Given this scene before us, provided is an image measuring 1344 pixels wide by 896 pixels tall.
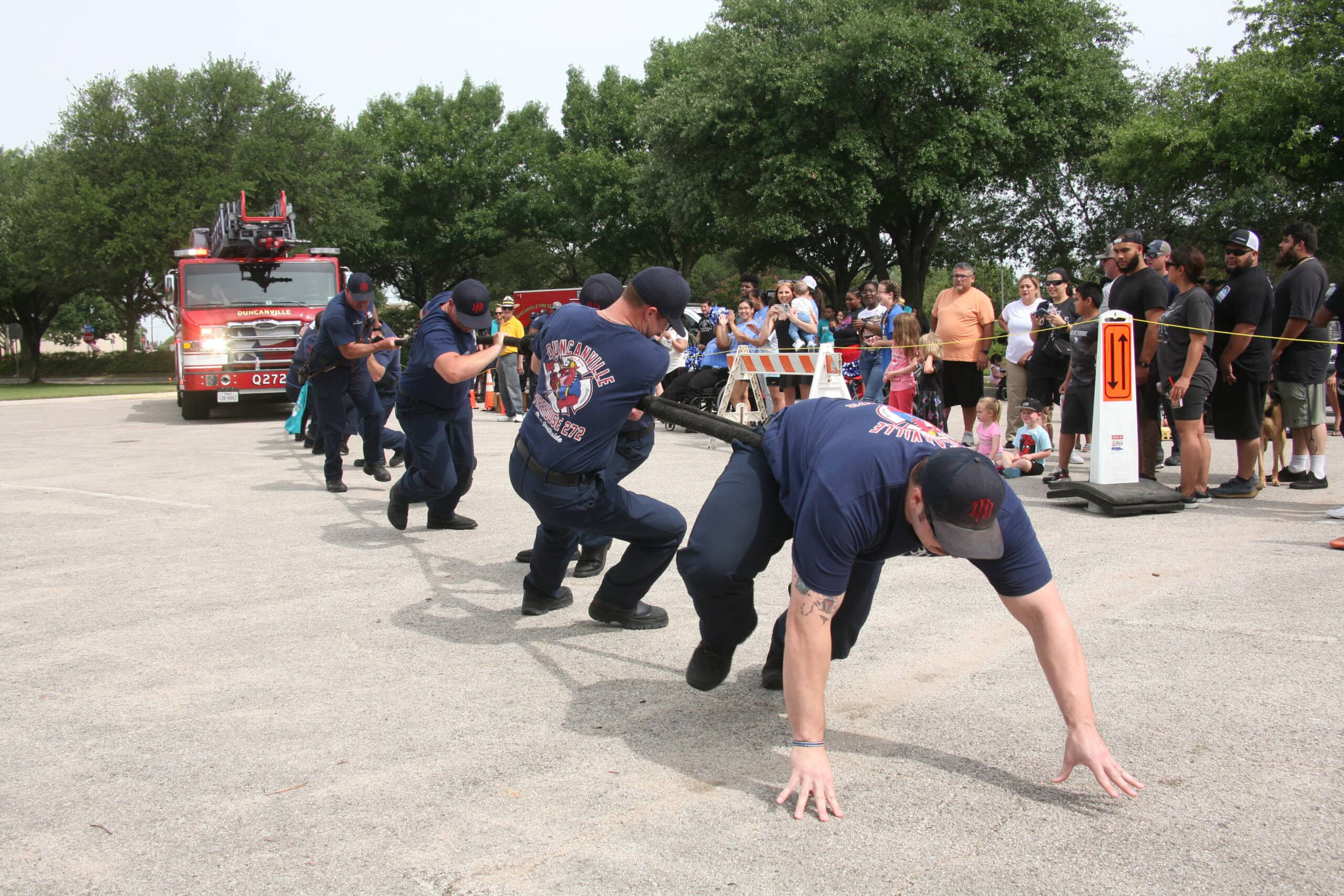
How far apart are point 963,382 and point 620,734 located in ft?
24.6

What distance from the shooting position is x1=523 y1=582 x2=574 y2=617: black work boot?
5328 millimetres

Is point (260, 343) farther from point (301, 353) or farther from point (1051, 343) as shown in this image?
point (1051, 343)

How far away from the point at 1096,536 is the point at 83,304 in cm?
7663

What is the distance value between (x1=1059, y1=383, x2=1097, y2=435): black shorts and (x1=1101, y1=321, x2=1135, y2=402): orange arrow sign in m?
0.34

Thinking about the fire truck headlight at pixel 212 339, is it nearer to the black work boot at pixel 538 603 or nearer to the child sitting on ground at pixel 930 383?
the child sitting on ground at pixel 930 383

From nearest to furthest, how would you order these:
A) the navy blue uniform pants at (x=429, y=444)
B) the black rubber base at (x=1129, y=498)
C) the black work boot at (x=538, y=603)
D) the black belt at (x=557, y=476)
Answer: the black belt at (x=557, y=476), the black work boot at (x=538, y=603), the navy blue uniform pants at (x=429, y=444), the black rubber base at (x=1129, y=498)

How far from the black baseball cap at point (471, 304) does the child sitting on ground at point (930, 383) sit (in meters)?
5.12

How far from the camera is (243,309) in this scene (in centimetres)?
1831

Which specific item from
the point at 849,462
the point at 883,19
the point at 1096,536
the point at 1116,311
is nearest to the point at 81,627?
the point at 849,462

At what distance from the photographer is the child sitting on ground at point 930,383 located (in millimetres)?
10328

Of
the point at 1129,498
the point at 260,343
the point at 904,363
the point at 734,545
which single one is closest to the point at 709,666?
the point at 734,545

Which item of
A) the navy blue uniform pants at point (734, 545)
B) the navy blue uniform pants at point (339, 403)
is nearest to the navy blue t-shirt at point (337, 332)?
the navy blue uniform pants at point (339, 403)

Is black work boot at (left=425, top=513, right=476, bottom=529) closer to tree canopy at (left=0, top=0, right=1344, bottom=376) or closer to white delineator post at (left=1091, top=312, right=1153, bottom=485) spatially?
white delineator post at (left=1091, top=312, right=1153, bottom=485)

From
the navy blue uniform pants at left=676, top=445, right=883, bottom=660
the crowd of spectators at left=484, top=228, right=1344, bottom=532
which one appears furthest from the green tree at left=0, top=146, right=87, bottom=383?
the navy blue uniform pants at left=676, top=445, right=883, bottom=660
